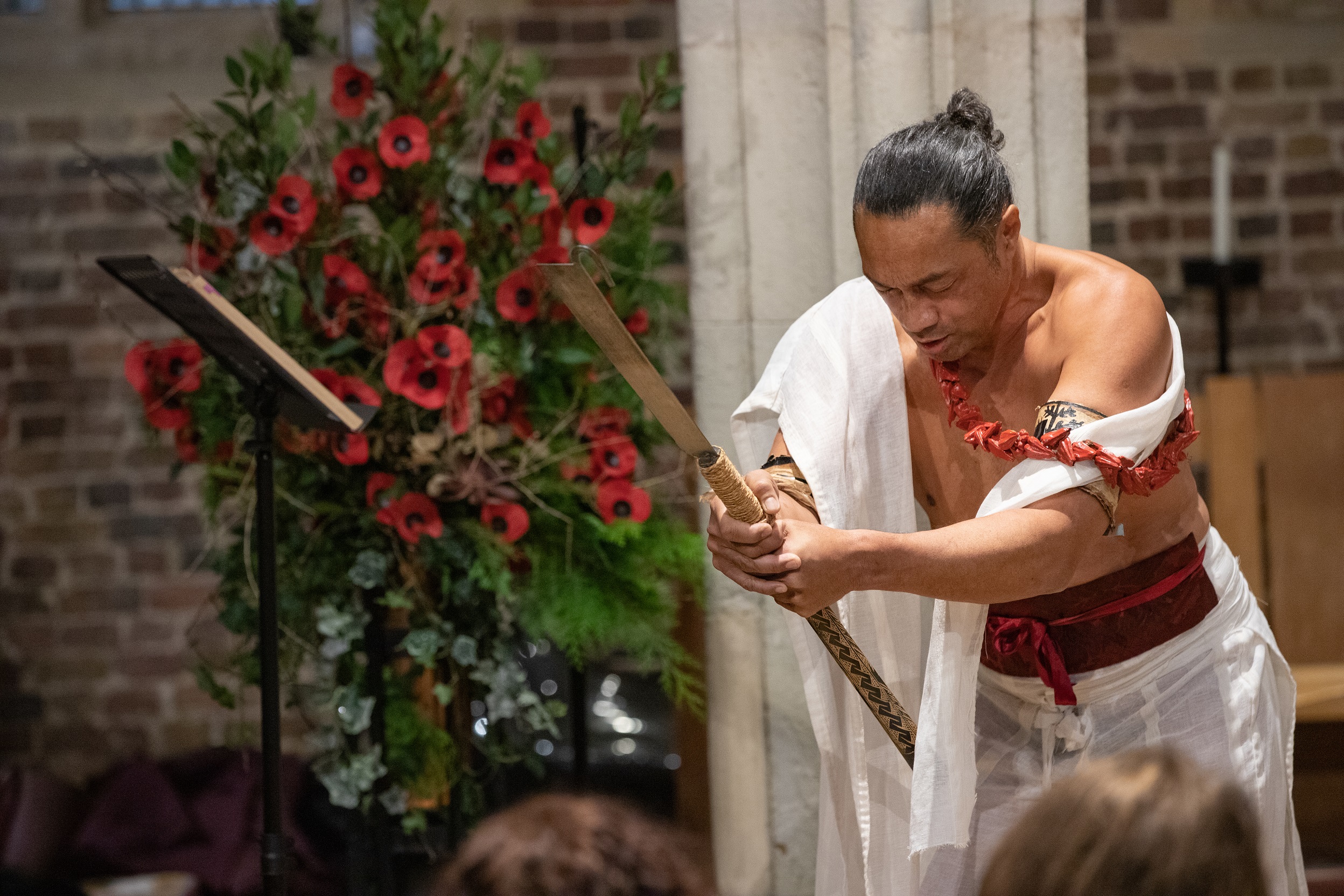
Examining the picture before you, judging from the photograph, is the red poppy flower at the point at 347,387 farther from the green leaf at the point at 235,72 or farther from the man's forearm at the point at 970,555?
the man's forearm at the point at 970,555

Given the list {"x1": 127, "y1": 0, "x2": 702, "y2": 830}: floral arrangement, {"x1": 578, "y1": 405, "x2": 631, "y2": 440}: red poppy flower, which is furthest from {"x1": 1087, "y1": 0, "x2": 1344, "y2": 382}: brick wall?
{"x1": 578, "y1": 405, "x2": 631, "y2": 440}: red poppy flower

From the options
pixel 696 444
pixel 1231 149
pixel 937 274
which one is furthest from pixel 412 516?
pixel 1231 149

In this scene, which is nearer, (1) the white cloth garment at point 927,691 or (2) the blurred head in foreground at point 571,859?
(2) the blurred head in foreground at point 571,859

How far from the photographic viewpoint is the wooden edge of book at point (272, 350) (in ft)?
6.68

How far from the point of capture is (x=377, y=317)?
2412 millimetres

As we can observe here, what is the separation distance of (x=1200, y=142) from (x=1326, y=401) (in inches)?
35.0

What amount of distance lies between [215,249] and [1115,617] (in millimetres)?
1612

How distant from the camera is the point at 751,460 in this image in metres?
2.11

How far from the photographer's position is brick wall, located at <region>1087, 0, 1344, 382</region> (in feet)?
12.4

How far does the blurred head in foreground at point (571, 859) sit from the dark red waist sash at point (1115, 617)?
3.26 feet

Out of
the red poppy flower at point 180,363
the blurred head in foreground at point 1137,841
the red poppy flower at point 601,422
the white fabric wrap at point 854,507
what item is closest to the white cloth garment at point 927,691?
the white fabric wrap at point 854,507

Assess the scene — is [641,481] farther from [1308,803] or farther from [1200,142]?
[1200,142]

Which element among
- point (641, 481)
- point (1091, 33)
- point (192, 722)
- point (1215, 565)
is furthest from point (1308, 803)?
point (192, 722)

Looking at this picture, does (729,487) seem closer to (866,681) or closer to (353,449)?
(866,681)
